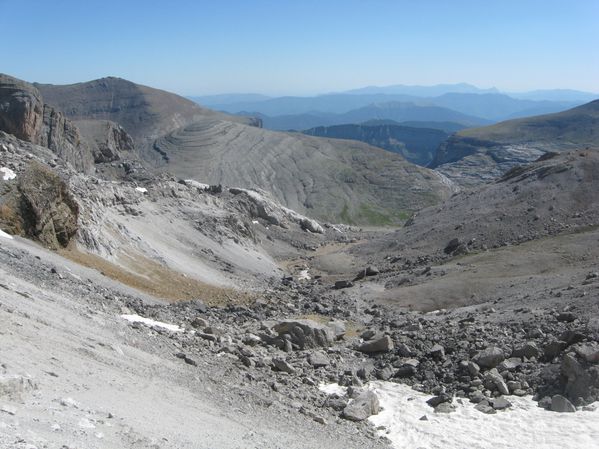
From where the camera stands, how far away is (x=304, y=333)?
1045 inches

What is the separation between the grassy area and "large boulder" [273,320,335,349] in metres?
7.89

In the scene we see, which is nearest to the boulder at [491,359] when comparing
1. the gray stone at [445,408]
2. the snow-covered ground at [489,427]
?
the snow-covered ground at [489,427]

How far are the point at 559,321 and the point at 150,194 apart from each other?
4233 centimetres

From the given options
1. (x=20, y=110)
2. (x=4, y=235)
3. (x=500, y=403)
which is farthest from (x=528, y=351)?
(x=20, y=110)

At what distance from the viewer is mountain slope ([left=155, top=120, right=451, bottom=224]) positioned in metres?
140

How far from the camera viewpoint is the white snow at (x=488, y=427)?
17859mm

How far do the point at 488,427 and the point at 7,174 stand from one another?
27598mm

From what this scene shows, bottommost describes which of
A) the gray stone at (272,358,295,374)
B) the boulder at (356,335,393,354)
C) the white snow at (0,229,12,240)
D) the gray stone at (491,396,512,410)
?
the boulder at (356,335,393,354)

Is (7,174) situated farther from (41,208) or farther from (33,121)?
(33,121)

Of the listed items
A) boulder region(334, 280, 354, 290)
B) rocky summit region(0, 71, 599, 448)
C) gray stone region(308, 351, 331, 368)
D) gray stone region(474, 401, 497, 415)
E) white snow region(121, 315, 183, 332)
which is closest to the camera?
rocky summit region(0, 71, 599, 448)

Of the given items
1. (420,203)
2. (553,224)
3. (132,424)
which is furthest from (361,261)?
(420,203)

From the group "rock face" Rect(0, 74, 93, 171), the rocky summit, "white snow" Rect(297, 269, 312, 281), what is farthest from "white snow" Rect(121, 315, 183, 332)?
"rock face" Rect(0, 74, 93, 171)

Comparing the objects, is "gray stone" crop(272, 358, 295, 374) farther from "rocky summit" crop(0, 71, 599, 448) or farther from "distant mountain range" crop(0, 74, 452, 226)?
"distant mountain range" crop(0, 74, 452, 226)

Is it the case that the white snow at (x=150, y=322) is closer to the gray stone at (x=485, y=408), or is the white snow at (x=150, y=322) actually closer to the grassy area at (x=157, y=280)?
the grassy area at (x=157, y=280)
